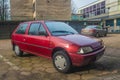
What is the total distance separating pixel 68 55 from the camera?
598cm

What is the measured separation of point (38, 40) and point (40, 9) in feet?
117

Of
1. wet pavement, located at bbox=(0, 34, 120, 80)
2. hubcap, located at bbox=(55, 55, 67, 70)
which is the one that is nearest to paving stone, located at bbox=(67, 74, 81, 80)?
wet pavement, located at bbox=(0, 34, 120, 80)

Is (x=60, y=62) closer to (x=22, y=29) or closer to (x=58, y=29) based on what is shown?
(x=58, y=29)

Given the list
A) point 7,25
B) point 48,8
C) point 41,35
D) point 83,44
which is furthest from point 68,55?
point 48,8

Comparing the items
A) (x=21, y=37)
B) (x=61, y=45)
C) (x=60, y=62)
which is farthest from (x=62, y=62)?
(x=21, y=37)

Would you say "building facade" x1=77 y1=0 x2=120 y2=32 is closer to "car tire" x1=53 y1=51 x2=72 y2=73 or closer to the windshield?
the windshield

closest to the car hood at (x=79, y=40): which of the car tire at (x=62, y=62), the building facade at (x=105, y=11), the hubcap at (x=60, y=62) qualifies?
the car tire at (x=62, y=62)

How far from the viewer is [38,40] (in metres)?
7.13

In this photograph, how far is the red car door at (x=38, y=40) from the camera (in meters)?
6.80

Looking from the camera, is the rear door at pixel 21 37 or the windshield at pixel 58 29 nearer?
the windshield at pixel 58 29

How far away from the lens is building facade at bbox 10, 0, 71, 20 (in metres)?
42.2

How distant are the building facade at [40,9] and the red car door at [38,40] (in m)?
34.3

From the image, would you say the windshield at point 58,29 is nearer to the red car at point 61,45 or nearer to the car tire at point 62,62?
the red car at point 61,45

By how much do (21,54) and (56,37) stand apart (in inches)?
123
